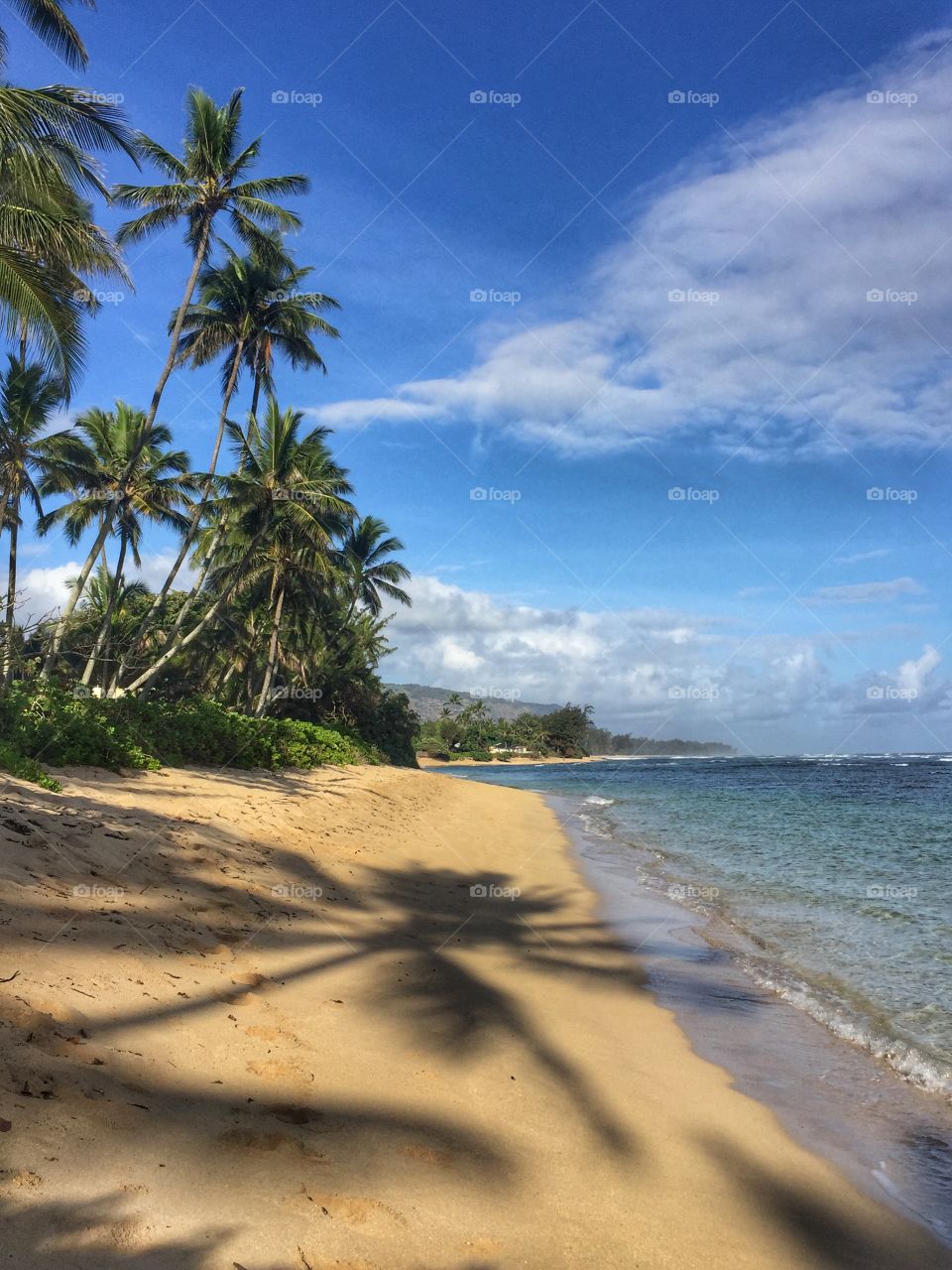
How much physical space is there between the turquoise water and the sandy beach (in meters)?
1.89

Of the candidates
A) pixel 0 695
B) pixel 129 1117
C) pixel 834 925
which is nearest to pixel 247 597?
pixel 0 695

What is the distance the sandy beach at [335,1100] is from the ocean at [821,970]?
0.46 meters

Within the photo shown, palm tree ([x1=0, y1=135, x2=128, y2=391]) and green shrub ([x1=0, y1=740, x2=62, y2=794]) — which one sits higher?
palm tree ([x1=0, y1=135, x2=128, y2=391])

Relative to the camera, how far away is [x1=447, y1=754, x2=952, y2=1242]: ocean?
4855 millimetres

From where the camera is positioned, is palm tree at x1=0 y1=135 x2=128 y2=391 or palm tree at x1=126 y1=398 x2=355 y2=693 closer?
palm tree at x1=0 y1=135 x2=128 y2=391

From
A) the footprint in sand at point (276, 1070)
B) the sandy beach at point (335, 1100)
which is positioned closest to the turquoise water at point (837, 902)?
the sandy beach at point (335, 1100)

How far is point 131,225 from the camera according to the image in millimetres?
21625

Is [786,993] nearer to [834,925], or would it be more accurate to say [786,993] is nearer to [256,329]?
[834,925]

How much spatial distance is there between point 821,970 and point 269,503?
22.7 meters

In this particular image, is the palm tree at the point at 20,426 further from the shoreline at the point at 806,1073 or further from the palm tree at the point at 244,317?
the shoreline at the point at 806,1073

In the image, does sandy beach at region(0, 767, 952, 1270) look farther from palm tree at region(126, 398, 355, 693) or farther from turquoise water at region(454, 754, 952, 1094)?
palm tree at region(126, 398, 355, 693)

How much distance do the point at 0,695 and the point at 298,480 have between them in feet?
55.2

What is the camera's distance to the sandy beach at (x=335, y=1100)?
2.81 meters

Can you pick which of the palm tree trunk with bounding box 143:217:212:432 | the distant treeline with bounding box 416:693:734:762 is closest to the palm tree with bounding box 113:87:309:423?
the palm tree trunk with bounding box 143:217:212:432
